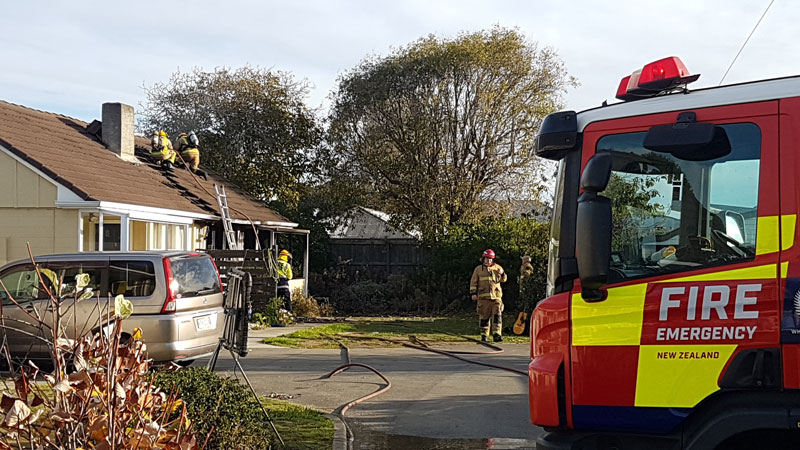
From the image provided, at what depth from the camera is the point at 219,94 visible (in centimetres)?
3153

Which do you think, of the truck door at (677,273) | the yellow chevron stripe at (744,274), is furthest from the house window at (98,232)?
the yellow chevron stripe at (744,274)

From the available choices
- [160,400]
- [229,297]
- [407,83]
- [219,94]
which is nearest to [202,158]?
[219,94]

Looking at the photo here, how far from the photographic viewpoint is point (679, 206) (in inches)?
179

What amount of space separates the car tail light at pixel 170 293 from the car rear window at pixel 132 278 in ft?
0.60

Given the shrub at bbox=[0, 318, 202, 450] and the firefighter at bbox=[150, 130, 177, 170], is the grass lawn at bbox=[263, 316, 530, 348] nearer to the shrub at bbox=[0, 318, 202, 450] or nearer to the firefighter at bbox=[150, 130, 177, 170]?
the firefighter at bbox=[150, 130, 177, 170]

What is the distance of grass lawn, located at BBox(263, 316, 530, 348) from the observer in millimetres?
16109

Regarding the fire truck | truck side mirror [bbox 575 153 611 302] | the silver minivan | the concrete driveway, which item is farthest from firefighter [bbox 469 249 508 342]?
truck side mirror [bbox 575 153 611 302]

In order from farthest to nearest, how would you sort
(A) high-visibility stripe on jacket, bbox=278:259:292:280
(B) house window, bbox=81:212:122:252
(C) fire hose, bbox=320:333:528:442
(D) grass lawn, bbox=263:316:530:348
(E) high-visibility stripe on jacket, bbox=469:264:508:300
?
(A) high-visibility stripe on jacket, bbox=278:259:292:280 < (B) house window, bbox=81:212:122:252 < (E) high-visibility stripe on jacket, bbox=469:264:508:300 < (D) grass lawn, bbox=263:316:530:348 < (C) fire hose, bbox=320:333:528:442

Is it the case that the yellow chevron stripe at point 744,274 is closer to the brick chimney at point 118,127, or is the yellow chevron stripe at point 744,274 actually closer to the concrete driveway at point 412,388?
the concrete driveway at point 412,388

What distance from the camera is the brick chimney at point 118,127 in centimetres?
2031

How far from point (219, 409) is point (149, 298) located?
510 cm

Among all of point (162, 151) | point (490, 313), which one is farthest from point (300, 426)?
point (162, 151)

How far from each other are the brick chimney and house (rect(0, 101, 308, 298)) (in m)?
0.02

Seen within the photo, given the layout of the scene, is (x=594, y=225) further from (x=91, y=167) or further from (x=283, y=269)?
(x=283, y=269)
